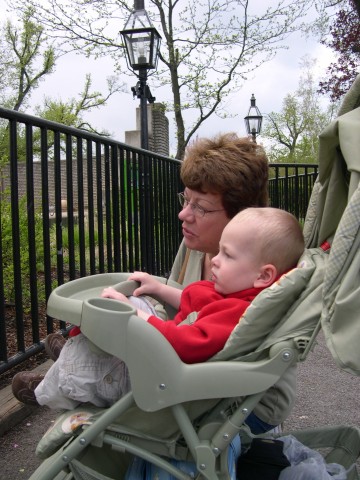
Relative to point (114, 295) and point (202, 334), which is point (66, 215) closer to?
point (114, 295)

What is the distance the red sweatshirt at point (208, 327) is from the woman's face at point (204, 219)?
0.60m

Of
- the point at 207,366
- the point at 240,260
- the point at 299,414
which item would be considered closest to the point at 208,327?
the point at 207,366

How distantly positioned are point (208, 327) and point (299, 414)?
180 centimetres

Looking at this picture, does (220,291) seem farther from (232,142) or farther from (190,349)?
(232,142)

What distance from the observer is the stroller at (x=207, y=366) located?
131 centimetres

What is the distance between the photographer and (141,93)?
824cm

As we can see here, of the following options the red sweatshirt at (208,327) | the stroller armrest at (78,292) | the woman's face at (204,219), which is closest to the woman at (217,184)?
the woman's face at (204,219)

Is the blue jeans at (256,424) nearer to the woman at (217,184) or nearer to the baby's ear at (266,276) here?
the baby's ear at (266,276)

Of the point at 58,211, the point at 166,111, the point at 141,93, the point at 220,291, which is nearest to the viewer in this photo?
the point at 220,291

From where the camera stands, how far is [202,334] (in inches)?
57.1

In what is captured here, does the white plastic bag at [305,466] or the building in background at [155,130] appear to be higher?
the building in background at [155,130]

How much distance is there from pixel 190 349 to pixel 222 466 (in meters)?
0.33

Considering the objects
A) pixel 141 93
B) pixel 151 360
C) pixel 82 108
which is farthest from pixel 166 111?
pixel 151 360

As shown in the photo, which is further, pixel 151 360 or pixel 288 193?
pixel 288 193
